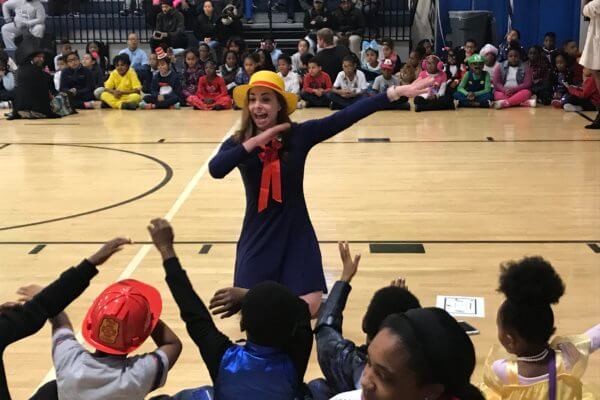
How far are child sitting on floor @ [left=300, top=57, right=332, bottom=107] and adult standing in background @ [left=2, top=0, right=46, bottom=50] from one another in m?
5.91

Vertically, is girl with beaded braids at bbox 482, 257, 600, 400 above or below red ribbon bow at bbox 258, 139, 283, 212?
below

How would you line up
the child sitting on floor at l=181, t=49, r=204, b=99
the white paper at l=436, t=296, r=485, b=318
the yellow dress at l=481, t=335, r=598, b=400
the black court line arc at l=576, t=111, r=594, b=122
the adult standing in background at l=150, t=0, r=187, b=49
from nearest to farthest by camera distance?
the yellow dress at l=481, t=335, r=598, b=400 → the white paper at l=436, t=296, r=485, b=318 → the black court line arc at l=576, t=111, r=594, b=122 → the child sitting on floor at l=181, t=49, r=204, b=99 → the adult standing in background at l=150, t=0, r=187, b=49

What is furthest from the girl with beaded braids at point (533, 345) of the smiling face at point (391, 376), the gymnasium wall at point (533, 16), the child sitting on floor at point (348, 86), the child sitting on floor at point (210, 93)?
the gymnasium wall at point (533, 16)

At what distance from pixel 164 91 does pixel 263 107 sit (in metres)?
9.92

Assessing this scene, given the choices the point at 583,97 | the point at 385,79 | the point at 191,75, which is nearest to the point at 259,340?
the point at 583,97

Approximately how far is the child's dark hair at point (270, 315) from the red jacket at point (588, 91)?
10199mm

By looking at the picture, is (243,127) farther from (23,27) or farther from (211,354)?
(23,27)

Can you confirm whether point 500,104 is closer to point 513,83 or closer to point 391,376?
point 513,83

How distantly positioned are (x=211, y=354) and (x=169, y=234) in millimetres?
420

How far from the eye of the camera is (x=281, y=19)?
18.2 metres

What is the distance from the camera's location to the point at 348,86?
13352mm

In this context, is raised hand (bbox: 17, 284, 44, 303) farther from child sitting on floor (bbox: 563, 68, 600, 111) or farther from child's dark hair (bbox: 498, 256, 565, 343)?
child sitting on floor (bbox: 563, 68, 600, 111)

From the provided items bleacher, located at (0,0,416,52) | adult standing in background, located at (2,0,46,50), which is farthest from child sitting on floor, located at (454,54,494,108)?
adult standing in background, located at (2,0,46,50)

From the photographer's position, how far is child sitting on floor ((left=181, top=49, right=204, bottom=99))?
14.0 m
